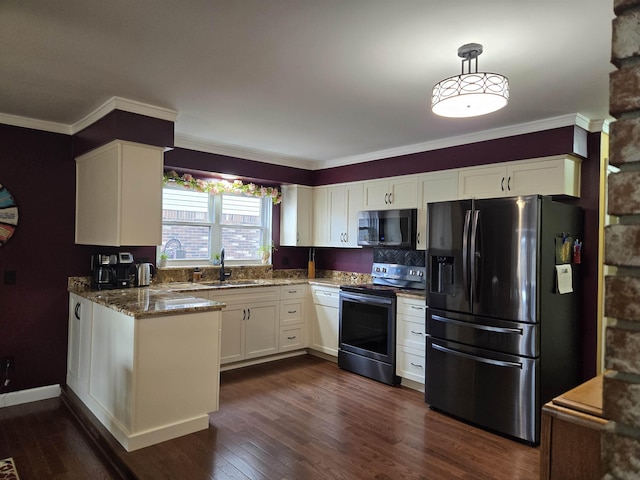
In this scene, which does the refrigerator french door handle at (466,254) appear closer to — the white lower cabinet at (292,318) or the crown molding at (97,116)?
the white lower cabinet at (292,318)

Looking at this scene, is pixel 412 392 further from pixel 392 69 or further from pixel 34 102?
pixel 34 102

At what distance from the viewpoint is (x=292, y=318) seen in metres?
4.84

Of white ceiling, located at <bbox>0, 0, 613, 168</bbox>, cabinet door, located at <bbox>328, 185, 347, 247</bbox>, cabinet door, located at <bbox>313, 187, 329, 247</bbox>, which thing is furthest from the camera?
cabinet door, located at <bbox>313, 187, 329, 247</bbox>

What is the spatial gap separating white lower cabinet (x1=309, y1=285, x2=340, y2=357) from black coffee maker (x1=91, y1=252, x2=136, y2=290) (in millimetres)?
2011

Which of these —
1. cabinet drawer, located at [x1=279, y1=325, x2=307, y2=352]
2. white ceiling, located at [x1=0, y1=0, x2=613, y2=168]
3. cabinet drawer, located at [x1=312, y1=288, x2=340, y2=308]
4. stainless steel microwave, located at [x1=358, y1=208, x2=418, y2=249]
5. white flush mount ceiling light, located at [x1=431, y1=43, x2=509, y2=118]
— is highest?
white ceiling, located at [x1=0, y1=0, x2=613, y2=168]

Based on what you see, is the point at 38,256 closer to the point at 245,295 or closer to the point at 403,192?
the point at 245,295

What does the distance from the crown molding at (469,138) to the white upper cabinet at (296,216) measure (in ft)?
1.59

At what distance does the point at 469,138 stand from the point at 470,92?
1.92 metres

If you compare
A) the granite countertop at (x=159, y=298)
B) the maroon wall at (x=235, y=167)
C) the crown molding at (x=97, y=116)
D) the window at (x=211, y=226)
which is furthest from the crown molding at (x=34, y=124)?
Result: the granite countertop at (x=159, y=298)

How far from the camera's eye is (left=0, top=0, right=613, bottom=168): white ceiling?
188cm

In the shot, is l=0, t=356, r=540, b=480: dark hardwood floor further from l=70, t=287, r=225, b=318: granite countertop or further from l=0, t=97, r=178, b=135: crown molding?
l=0, t=97, r=178, b=135: crown molding

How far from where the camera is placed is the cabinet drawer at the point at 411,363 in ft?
12.4

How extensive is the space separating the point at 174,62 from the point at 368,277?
3.35 meters

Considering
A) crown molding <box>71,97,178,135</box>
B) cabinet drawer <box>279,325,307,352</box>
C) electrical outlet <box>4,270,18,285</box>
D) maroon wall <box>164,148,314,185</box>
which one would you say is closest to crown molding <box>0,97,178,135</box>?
crown molding <box>71,97,178,135</box>
